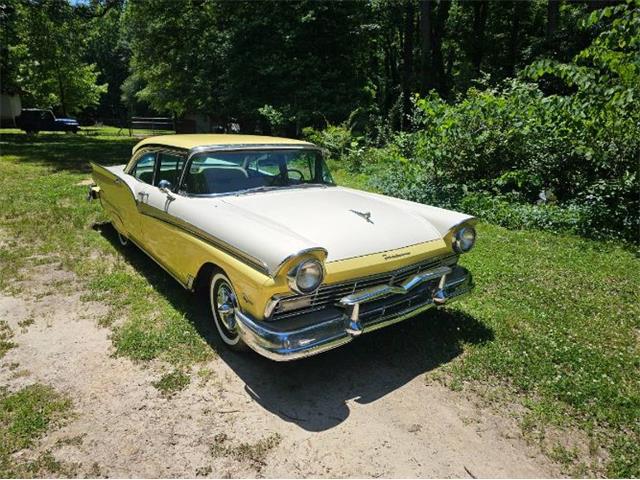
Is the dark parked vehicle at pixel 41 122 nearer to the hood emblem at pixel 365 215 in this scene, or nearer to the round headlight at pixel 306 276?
the hood emblem at pixel 365 215

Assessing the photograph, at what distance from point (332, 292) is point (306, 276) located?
0.31 meters

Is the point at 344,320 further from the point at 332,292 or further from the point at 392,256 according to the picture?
the point at 392,256

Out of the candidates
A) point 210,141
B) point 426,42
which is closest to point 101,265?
point 210,141

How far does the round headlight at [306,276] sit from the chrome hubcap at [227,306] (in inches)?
27.9

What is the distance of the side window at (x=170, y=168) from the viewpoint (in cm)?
410

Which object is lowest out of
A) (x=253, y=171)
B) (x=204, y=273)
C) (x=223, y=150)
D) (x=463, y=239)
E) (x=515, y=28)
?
(x=204, y=273)

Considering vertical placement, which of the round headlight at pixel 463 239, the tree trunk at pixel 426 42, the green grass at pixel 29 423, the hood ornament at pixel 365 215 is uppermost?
the tree trunk at pixel 426 42

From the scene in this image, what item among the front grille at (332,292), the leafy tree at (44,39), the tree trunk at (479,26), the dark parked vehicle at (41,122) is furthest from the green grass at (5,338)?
the dark parked vehicle at (41,122)

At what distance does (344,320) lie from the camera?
2949 millimetres

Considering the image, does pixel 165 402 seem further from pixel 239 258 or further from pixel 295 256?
pixel 295 256

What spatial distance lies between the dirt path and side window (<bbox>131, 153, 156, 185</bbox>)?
1.85 metres

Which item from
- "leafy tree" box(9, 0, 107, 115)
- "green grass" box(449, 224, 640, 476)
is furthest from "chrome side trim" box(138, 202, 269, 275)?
"leafy tree" box(9, 0, 107, 115)

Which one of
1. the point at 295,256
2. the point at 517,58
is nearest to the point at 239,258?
the point at 295,256

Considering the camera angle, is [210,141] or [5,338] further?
[210,141]
